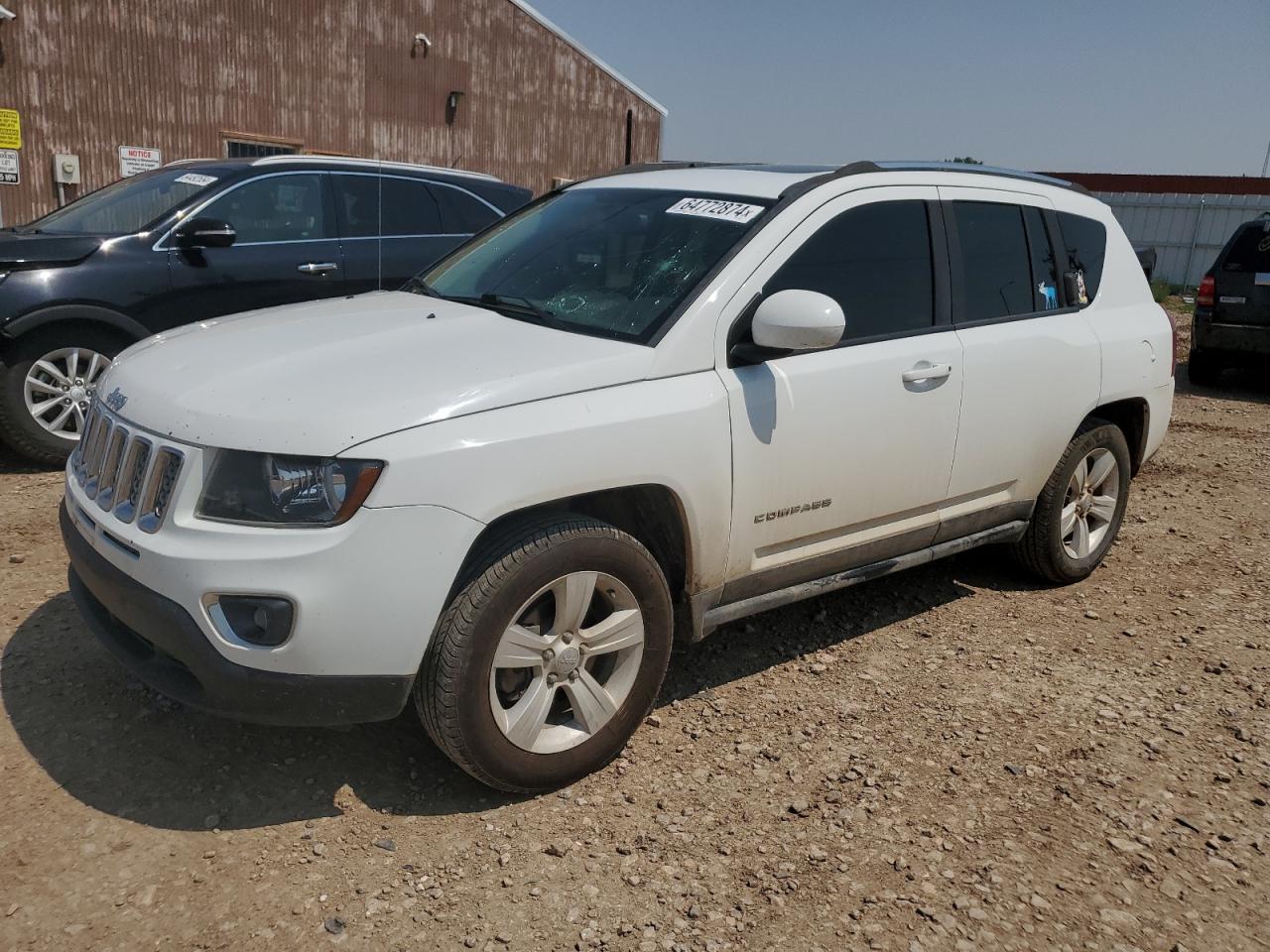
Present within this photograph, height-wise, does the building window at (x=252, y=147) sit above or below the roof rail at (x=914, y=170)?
above

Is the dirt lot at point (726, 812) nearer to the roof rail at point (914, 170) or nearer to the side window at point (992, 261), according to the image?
the side window at point (992, 261)

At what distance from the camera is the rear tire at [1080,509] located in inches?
180

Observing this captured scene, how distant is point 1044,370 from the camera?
4.25 metres

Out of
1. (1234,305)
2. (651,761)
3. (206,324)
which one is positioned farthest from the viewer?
(1234,305)

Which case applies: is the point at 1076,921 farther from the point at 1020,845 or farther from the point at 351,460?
the point at 351,460

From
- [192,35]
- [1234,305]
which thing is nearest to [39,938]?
[1234,305]

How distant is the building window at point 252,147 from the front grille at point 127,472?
1491 centimetres

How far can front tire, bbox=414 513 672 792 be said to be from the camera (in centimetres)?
272

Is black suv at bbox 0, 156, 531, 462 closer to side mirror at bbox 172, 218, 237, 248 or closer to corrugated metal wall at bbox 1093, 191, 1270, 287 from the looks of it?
side mirror at bbox 172, 218, 237, 248

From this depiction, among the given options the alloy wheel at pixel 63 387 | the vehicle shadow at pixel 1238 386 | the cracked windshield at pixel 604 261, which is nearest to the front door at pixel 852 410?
the cracked windshield at pixel 604 261

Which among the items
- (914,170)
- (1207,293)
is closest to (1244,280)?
(1207,293)

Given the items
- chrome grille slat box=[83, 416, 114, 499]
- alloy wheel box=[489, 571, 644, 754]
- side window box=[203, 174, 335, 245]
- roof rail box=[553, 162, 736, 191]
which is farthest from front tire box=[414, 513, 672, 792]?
side window box=[203, 174, 335, 245]

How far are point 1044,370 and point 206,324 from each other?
3240 mm

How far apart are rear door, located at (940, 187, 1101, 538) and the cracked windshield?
108cm
